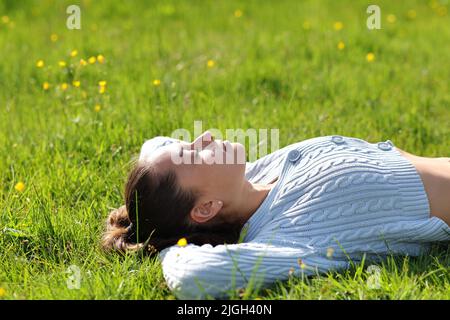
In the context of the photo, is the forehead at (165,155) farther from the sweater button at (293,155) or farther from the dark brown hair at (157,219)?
the sweater button at (293,155)

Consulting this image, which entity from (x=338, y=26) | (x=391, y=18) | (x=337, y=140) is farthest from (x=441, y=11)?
(x=337, y=140)

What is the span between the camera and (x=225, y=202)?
2.84 meters

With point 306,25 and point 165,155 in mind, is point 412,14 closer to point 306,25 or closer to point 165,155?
point 306,25

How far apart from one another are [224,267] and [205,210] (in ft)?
1.11

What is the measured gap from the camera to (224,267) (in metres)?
2.54

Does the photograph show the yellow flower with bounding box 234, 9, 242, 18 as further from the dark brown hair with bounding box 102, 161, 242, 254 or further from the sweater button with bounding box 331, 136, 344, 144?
the dark brown hair with bounding box 102, 161, 242, 254

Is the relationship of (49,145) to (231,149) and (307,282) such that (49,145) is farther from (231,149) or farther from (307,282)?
(307,282)

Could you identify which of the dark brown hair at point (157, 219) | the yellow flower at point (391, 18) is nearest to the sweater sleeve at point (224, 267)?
the dark brown hair at point (157, 219)

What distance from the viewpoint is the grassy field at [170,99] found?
2.74 m

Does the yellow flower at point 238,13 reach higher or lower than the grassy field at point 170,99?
higher

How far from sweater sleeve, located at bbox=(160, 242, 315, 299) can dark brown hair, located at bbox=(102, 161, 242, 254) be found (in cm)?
14

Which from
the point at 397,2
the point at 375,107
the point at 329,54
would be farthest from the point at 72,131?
the point at 397,2

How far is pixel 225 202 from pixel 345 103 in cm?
185
